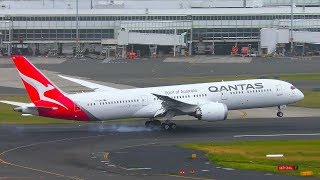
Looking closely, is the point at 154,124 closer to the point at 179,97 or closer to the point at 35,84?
the point at 179,97

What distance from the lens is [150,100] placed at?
250 ft

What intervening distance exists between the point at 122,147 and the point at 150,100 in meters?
11.2

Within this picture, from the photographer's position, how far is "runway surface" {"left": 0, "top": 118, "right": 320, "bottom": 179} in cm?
5332

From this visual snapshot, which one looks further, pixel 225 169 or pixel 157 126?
pixel 157 126

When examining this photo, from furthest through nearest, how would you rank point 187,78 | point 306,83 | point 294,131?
1. point 187,78
2. point 306,83
3. point 294,131

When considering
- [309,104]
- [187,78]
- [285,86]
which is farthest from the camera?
[187,78]

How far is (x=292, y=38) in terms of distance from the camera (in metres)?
189

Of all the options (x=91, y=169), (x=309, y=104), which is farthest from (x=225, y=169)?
(x=309, y=104)

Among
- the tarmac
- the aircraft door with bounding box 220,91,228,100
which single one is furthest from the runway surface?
the aircraft door with bounding box 220,91,228,100

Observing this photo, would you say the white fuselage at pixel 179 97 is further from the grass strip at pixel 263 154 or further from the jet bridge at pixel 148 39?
the jet bridge at pixel 148 39

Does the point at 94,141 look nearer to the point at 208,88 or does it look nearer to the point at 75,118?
the point at 75,118

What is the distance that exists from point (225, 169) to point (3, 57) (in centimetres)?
13874

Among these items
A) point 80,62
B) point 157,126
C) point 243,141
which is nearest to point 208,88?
point 157,126

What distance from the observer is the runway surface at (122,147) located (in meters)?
53.3
